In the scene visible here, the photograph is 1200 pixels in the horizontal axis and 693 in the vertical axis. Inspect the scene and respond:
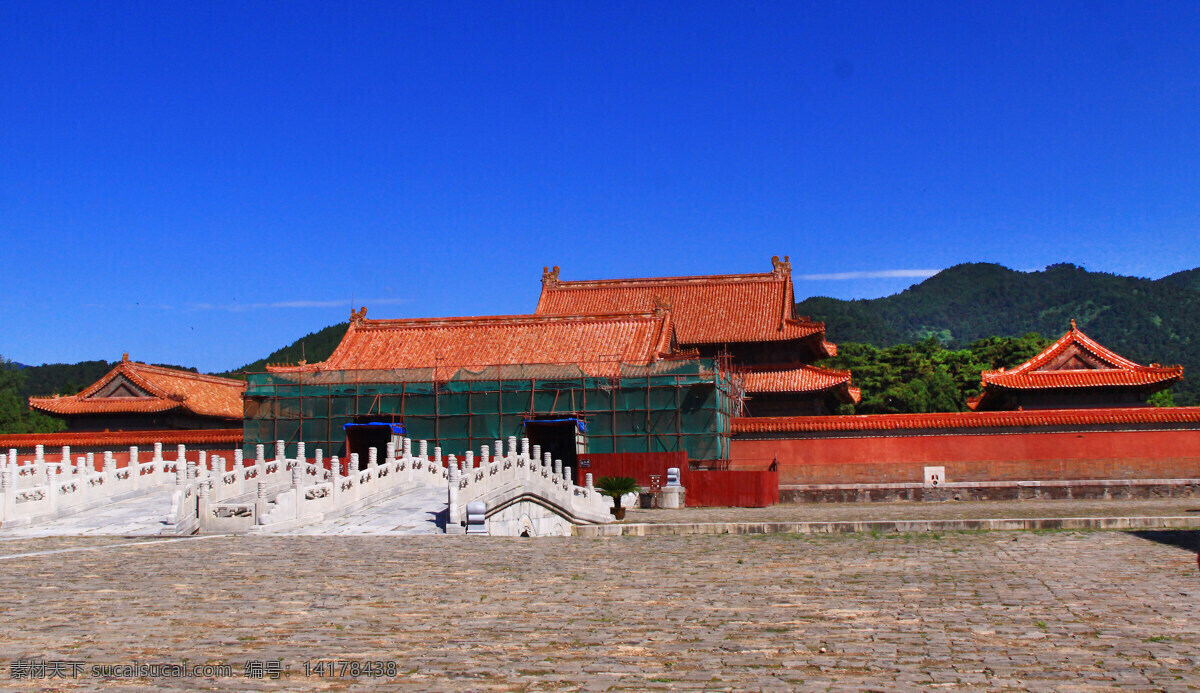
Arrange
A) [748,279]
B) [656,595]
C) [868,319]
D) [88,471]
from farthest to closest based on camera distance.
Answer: [868,319], [748,279], [88,471], [656,595]

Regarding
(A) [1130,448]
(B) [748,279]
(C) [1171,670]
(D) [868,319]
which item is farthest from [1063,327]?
(C) [1171,670]

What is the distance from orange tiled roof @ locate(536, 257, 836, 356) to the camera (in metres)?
41.5

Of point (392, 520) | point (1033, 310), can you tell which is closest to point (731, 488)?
point (392, 520)

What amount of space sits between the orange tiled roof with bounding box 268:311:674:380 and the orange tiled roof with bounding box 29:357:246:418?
463 cm

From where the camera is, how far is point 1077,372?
3500cm

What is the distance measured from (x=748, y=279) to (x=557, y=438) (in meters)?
15.3

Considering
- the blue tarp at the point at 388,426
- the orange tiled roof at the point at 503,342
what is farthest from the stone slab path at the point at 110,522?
the orange tiled roof at the point at 503,342

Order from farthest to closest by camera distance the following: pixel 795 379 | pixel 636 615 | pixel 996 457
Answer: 1. pixel 795 379
2. pixel 996 457
3. pixel 636 615

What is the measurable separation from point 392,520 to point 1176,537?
13870 mm

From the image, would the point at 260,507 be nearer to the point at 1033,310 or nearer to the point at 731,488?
the point at 731,488

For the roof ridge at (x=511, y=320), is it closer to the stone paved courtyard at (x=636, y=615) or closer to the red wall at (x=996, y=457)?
the red wall at (x=996, y=457)

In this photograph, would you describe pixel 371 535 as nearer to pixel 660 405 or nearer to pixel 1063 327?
pixel 660 405

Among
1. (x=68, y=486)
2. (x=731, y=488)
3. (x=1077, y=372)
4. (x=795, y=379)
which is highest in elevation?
(x=795, y=379)

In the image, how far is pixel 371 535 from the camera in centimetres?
1883
